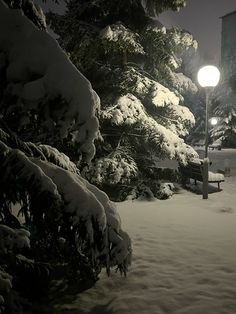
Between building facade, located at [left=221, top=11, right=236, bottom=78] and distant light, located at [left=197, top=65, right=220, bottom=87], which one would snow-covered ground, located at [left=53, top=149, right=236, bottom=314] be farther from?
building facade, located at [left=221, top=11, right=236, bottom=78]

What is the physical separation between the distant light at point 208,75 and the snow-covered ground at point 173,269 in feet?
10.8

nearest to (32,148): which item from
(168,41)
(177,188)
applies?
(168,41)

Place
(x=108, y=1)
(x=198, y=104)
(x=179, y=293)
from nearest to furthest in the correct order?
1. (x=179, y=293)
2. (x=108, y=1)
3. (x=198, y=104)

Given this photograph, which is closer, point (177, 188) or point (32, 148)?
point (32, 148)

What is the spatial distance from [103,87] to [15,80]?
821 centimetres

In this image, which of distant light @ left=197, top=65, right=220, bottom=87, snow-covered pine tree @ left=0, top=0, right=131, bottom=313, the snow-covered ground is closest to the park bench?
the snow-covered ground

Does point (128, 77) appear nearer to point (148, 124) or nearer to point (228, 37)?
point (148, 124)

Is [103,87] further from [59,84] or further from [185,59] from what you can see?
[185,59]

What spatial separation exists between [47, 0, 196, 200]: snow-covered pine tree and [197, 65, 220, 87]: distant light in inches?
32.7

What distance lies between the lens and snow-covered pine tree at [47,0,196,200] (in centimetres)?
933

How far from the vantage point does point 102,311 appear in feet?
14.3

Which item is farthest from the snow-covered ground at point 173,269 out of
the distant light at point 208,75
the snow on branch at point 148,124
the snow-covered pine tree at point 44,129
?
the distant light at point 208,75

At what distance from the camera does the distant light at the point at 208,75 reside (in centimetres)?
947

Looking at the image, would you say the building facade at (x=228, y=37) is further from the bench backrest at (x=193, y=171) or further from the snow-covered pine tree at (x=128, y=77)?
Result: the snow-covered pine tree at (x=128, y=77)
